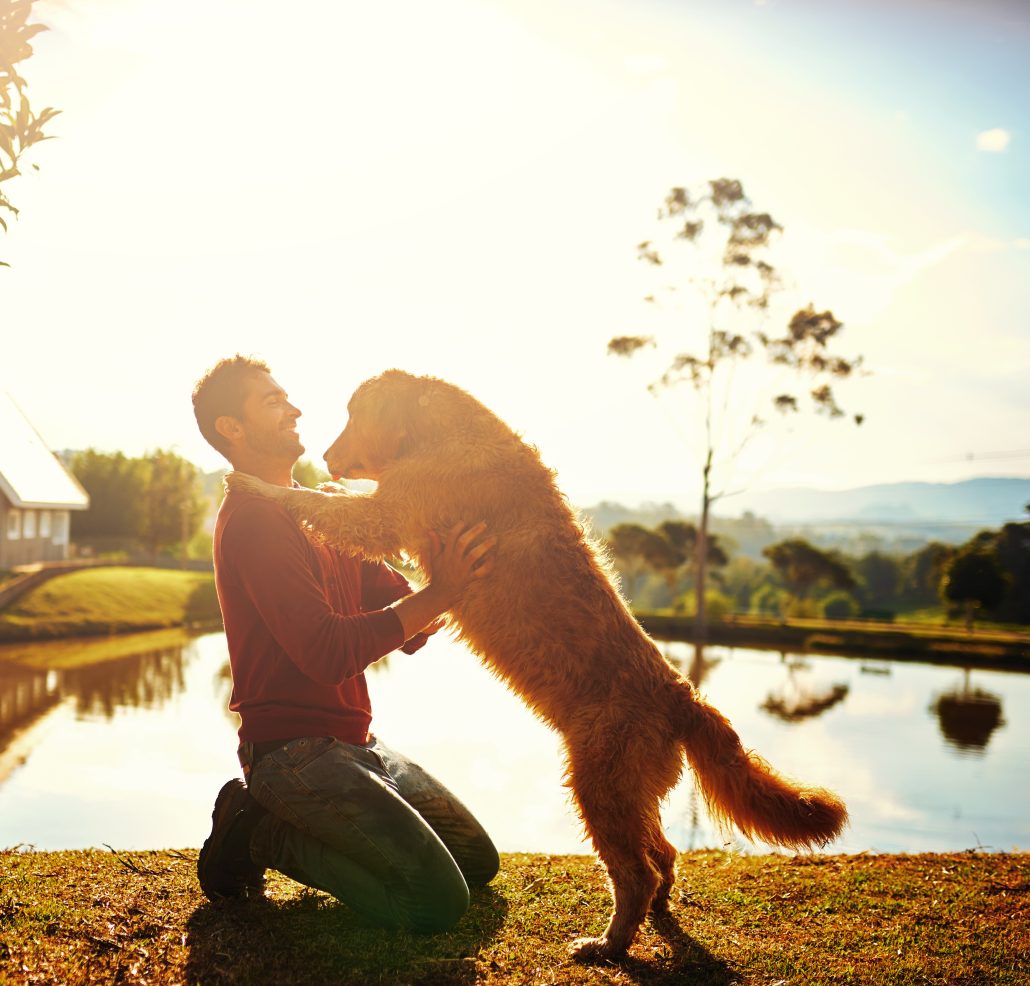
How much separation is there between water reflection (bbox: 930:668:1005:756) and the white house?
29389 mm

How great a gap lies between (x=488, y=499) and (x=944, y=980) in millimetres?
2932

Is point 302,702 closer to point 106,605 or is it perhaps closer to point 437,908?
point 437,908

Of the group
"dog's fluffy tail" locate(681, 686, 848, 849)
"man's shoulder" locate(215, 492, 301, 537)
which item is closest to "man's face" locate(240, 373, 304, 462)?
"man's shoulder" locate(215, 492, 301, 537)

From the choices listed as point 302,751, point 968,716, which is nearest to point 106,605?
point 968,716

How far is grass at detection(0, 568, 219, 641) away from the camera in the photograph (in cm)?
2469

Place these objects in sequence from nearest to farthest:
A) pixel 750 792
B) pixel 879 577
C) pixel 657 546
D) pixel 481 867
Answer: pixel 750 792 → pixel 481 867 → pixel 657 546 → pixel 879 577

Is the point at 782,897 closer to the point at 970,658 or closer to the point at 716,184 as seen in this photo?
the point at 970,658

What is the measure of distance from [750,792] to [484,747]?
9.78m

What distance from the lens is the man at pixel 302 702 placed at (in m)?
3.96

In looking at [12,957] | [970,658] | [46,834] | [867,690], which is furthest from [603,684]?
[970,658]

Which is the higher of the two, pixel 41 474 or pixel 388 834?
pixel 41 474

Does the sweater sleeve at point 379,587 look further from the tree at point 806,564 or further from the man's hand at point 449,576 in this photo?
the tree at point 806,564

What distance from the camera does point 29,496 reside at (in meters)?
31.9

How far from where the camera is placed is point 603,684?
13.1ft
